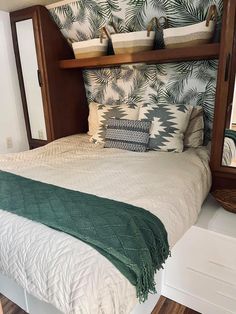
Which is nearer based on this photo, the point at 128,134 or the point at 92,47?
the point at 128,134

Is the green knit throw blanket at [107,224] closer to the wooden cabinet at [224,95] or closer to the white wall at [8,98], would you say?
the wooden cabinet at [224,95]

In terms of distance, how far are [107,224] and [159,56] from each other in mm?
1385

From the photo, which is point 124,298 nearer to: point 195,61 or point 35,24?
point 195,61

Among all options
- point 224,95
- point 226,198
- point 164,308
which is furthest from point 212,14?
point 164,308

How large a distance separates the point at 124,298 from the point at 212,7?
69.7 inches

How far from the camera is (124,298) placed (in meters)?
0.78

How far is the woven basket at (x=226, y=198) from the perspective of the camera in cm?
143

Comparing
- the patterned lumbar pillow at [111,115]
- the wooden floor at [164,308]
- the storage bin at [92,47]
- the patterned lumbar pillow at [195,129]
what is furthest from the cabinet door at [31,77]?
the wooden floor at [164,308]

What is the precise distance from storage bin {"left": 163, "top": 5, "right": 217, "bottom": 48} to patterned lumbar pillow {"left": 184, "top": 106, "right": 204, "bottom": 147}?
1.63ft

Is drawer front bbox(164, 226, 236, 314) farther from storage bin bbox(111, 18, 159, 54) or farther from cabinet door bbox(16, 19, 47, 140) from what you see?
cabinet door bbox(16, 19, 47, 140)

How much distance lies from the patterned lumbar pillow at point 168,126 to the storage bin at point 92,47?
0.74 metres

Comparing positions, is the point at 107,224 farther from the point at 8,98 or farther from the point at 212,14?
the point at 8,98

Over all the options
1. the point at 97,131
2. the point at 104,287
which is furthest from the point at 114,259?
the point at 97,131

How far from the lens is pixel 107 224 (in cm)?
93
